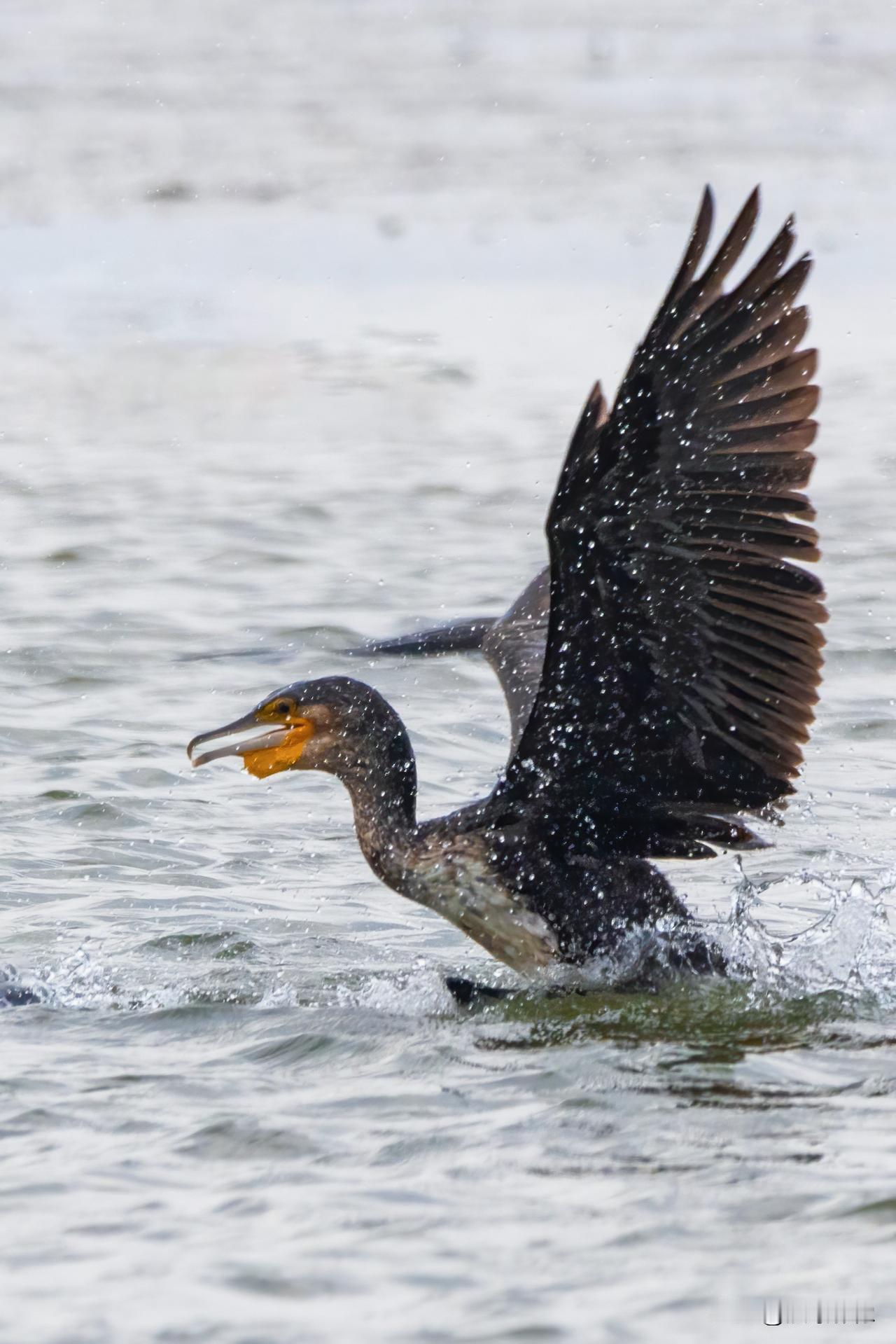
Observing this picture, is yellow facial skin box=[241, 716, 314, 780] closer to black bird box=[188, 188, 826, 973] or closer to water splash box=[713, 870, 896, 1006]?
black bird box=[188, 188, 826, 973]

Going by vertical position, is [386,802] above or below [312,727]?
below

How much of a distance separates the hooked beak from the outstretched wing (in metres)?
0.65

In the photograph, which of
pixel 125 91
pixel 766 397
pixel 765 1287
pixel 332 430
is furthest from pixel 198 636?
pixel 125 91

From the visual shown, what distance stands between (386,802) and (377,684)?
268 cm

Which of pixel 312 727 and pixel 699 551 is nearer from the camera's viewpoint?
pixel 699 551

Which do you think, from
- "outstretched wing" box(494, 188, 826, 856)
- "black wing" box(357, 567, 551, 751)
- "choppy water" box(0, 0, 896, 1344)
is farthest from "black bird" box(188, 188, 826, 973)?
"black wing" box(357, 567, 551, 751)

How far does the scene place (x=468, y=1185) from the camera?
13.8 ft

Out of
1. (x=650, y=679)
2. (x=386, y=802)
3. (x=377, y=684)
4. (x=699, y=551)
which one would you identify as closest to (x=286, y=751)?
(x=386, y=802)

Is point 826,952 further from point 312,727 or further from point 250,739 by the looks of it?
point 250,739

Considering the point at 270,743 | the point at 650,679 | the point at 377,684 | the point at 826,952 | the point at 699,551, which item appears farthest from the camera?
A: the point at 377,684

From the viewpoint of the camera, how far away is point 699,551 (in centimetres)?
493

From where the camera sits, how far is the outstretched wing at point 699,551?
15.7 ft

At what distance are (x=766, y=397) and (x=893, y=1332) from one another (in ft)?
7.14

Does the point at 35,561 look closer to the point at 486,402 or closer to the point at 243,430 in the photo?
the point at 243,430
